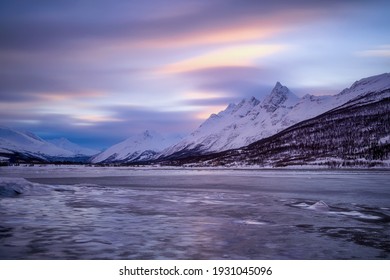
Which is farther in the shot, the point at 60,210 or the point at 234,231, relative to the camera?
the point at 60,210

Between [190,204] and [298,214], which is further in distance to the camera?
[190,204]

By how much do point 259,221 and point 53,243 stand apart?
9.87 meters

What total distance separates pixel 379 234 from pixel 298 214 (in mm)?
6280

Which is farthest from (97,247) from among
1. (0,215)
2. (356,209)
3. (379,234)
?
(356,209)

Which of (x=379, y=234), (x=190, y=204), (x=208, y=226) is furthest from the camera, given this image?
(x=190, y=204)

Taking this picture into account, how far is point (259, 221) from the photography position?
1942cm

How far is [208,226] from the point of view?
1789 centimetres

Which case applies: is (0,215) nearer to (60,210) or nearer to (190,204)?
(60,210)
